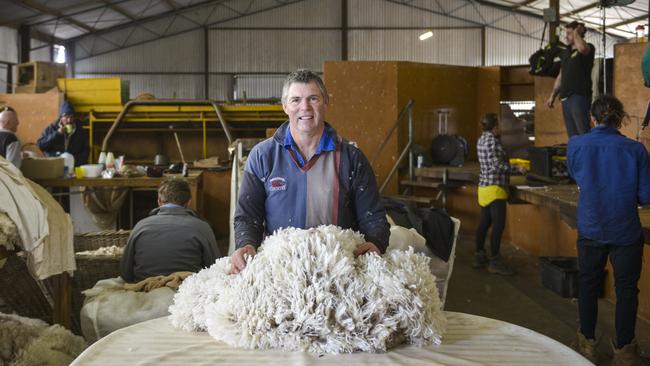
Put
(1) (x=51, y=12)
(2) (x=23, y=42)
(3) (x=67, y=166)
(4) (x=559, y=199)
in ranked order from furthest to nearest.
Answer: (2) (x=23, y=42) → (1) (x=51, y=12) → (3) (x=67, y=166) → (4) (x=559, y=199)

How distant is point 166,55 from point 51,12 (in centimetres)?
428

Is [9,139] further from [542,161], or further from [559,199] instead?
[542,161]

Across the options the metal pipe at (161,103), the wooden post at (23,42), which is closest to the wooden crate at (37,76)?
the metal pipe at (161,103)

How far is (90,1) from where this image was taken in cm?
1504

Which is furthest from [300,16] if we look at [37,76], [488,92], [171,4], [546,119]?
[546,119]

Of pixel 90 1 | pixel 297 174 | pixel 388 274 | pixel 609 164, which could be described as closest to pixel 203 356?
pixel 388 274

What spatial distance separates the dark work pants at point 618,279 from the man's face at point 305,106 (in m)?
2.07

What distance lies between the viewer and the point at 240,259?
6.29 feet

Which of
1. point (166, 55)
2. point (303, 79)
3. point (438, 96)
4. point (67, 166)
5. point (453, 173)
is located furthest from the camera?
point (166, 55)

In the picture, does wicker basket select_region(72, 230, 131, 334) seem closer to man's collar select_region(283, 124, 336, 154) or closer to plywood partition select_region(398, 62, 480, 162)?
man's collar select_region(283, 124, 336, 154)

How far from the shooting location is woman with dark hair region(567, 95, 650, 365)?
343 cm

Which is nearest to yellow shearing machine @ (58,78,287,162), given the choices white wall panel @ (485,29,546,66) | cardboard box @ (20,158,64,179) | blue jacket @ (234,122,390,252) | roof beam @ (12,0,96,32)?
cardboard box @ (20,158,64,179)

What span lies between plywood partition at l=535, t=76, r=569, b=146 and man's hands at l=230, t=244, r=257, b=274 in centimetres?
769

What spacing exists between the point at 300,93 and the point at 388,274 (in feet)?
2.35
